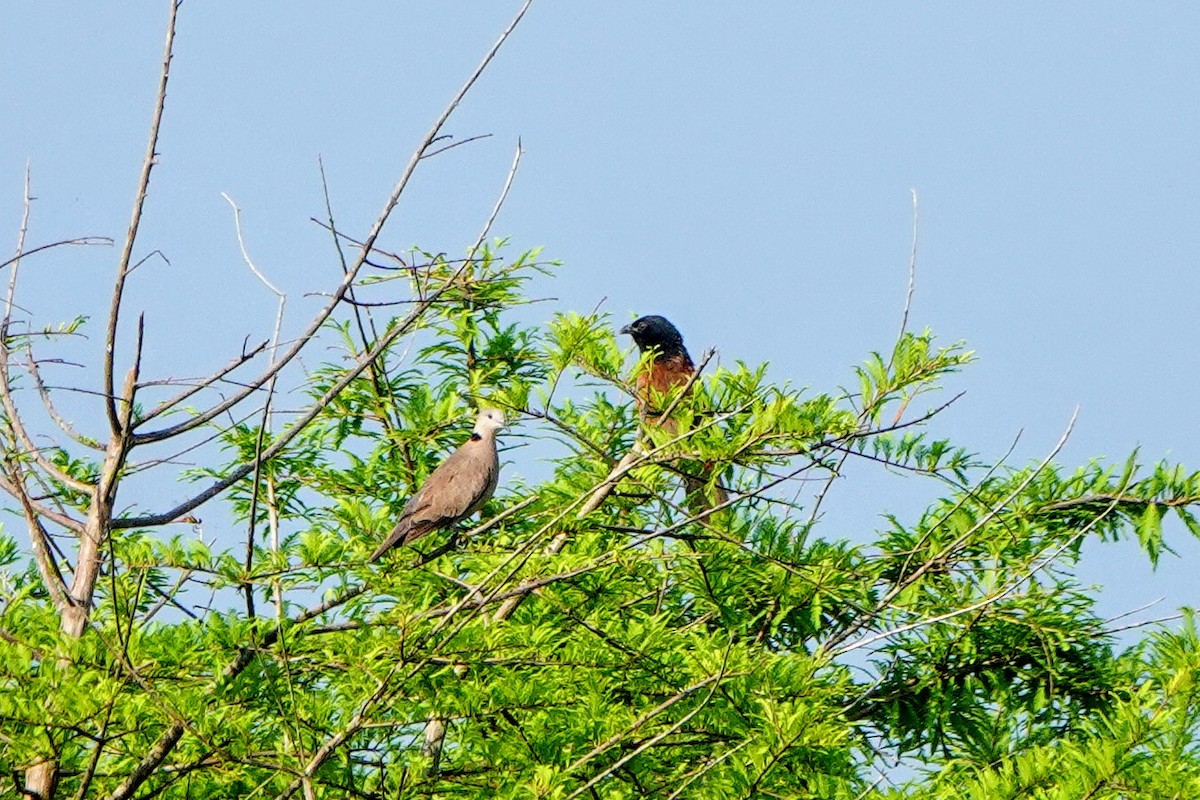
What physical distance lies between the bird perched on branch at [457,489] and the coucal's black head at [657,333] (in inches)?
171

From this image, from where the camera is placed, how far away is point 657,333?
1105 cm

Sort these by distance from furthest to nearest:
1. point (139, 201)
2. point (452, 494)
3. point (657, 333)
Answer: point (657, 333)
point (452, 494)
point (139, 201)

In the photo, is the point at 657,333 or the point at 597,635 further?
the point at 657,333

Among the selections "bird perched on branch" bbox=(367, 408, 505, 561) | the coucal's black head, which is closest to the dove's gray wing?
"bird perched on branch" bbox=(367, 408, 505, 561)

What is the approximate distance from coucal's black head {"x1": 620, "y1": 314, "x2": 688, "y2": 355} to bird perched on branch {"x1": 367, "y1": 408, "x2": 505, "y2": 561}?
4340 millimetres

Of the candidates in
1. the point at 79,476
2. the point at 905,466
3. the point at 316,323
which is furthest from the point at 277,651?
the point at 905,466

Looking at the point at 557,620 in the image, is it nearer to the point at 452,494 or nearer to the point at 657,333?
the point at 452,494

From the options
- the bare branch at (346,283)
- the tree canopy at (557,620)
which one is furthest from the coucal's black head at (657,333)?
the bare branch at (346,283)

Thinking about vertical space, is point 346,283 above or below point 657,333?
below

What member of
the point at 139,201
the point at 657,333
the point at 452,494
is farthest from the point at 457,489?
the point at 657,333

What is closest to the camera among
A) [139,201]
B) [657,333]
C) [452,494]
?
[139,201]

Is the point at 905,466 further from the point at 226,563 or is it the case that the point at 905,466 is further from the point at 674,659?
the point at 226,563

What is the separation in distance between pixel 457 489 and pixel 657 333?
16.4 ft

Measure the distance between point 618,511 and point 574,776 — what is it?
224 cm
